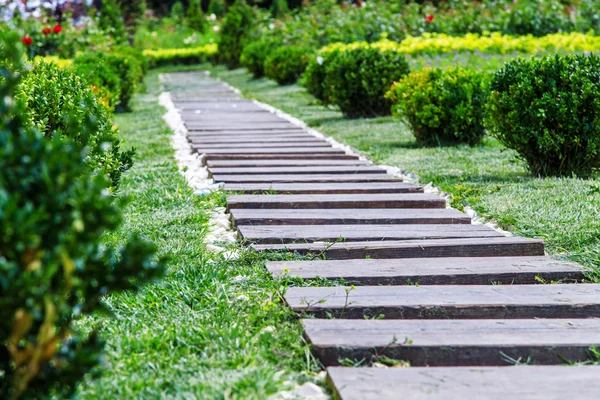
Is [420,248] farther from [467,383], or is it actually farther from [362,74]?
[362,74]

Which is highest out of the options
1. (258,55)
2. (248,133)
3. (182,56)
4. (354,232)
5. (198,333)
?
(198,333)

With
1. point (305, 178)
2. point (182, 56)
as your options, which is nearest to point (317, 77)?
point (305, 178)

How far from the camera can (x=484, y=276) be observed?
3400 mm

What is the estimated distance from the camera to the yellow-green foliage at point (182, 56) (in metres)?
27.9

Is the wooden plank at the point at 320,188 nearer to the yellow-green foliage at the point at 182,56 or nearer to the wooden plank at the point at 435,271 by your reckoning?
the wooden plank at the point at 435,271

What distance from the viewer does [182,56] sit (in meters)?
28.1

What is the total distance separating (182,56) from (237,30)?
5112mm

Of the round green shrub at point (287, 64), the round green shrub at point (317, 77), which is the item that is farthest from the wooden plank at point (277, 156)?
the round green shrub at point (287, 64)

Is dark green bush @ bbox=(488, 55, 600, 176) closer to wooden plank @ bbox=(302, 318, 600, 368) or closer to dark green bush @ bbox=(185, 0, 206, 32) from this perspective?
wooden plank @ bbox=(302, 318, 600, 368)

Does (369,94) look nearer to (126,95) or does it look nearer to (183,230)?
(126,95)

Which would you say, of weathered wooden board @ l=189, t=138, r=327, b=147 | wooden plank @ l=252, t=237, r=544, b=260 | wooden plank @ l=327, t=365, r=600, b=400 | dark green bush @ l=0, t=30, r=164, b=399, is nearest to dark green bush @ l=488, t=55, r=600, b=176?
wooden plank @ l=252, t=237, r=544, b=260

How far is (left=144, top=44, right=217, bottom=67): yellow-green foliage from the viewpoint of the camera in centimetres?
2792

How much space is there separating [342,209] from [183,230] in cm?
120

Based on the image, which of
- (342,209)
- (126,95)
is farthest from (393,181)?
(126,95)
